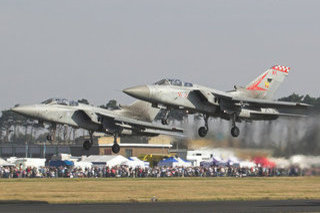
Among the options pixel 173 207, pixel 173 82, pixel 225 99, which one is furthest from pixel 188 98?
pixel 173 207

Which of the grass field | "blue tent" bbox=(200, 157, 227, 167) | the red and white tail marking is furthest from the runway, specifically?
"blue tent" bbox=(200, 157, 227, 167)

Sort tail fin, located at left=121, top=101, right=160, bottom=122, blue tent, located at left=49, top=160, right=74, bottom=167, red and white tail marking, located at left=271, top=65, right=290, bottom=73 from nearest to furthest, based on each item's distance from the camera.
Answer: red and white tail marking, located at left=271, top=65, right=290, bottom=73 < tail fin, located at left=121, top=101, right=160, bottom=122 < blue tent, located at left=49, top=160, right=74, bottom=167

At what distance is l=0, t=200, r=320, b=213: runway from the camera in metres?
35.7

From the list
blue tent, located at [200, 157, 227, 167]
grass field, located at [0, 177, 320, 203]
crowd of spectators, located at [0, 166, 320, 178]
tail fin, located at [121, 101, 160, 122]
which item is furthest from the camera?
blue tent, located at [200, 157, 227, 167]

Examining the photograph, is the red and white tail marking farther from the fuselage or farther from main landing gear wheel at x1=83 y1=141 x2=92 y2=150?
main landing gear wheel at x1=83 y1=141 x2=92 y2=150

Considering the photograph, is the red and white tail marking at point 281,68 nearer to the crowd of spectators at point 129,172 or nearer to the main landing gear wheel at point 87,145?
the main landing gear wheel at point 87,145

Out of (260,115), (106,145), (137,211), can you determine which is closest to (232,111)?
(260,115)

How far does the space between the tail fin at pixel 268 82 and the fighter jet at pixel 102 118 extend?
8159mm

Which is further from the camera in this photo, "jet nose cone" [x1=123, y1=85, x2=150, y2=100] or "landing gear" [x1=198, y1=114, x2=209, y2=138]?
"landing gear" [x1=198, y1=114, x2=209, y2=138]

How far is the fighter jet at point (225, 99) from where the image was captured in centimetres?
4481

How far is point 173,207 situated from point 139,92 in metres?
8.91

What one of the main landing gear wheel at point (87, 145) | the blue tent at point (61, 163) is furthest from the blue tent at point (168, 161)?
the main landing gear wheel at point (87, 145)

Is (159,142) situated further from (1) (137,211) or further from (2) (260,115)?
(1) (137,211)

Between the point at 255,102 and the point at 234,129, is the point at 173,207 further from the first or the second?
the point at 255,102
